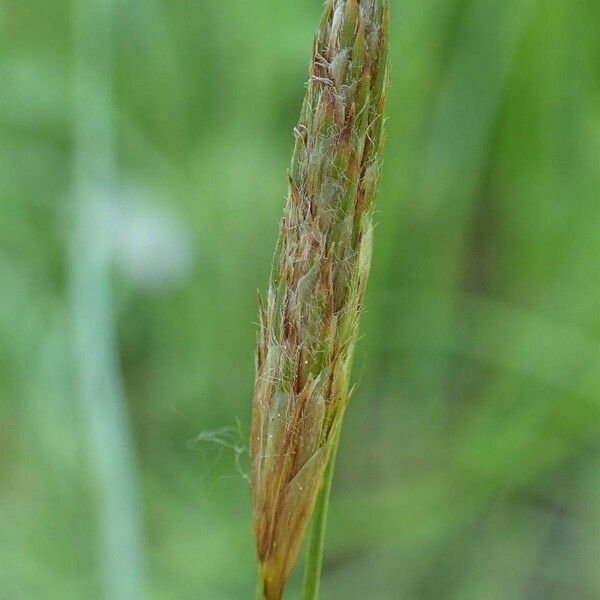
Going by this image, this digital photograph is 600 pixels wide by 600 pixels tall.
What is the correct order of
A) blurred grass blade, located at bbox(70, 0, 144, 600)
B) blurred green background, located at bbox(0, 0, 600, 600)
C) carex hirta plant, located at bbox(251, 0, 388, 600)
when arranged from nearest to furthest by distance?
1. carex hirta plant, located at bbox(251, 0, 388, 600)
2. blurred grass blade, located at bbox(70, 0, 144, 600)
3. blurred green background, located at bbox(0, 0, 600, 600)

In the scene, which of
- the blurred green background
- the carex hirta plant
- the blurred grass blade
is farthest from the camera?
the blurred green background

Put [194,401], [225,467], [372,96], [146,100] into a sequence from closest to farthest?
[372,96]
[225,467]
[194,401]
[146,100]

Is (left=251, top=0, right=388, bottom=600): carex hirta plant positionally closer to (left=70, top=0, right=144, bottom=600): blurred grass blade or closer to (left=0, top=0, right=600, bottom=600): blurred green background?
(left=70, top=0, right=144, bottom=600): blurred grass blade

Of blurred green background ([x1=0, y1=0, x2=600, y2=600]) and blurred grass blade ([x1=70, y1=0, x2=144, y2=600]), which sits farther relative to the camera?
blurred green background ([x1=0, y1=0, x2=600, y2=600])

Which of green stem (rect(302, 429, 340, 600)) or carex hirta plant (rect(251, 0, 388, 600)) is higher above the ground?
carex hirta plant (rect(251, 0, 388, 600))

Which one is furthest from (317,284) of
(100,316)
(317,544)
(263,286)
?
(263,286)

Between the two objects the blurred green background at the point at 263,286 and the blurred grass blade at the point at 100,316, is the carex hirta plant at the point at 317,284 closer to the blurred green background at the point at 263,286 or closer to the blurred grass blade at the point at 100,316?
the blurred grass blade at the point at 100,316

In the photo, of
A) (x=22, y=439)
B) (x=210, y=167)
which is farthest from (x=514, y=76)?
(x=22, y=439)

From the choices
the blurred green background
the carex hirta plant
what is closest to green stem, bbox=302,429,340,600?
the carex hirta plant

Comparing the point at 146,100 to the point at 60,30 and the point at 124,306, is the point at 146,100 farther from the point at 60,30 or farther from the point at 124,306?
the point at 124,306
